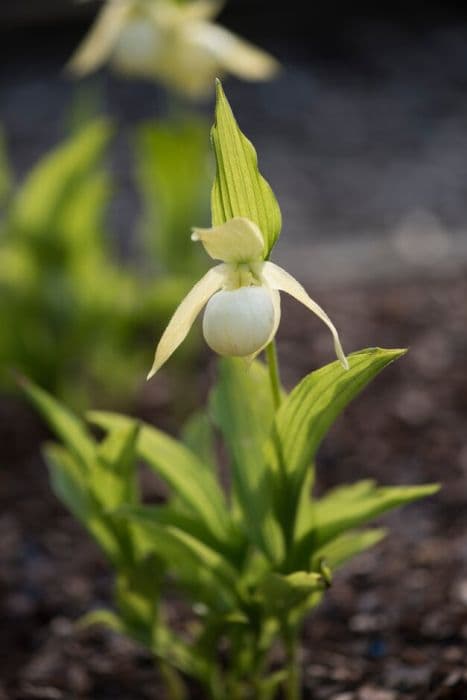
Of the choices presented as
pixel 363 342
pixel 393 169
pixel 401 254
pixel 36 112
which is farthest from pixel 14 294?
pixel 36 112

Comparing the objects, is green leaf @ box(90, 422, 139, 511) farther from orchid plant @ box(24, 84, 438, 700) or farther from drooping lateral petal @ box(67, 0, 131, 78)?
drooping lateral petal @ box(67, 0, 131, 78)

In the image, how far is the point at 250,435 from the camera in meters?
1.07

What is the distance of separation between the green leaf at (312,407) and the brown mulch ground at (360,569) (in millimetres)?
336

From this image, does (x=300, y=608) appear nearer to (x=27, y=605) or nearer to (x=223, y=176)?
(x=223, y=176)

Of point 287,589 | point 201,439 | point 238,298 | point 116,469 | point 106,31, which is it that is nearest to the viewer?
point 238,298

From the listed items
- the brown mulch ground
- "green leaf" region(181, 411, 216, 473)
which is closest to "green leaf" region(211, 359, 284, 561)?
"green leaf" region(181, 411, 216, 473)

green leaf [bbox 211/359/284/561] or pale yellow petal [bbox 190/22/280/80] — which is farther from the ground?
pale yellow petal [bbox 190/22/280/80]

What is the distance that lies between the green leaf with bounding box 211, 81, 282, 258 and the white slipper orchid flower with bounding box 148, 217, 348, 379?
0.03 m

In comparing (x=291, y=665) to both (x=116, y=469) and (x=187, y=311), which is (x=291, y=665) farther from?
(x=187, y=311)

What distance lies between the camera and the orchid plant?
889 millimetres

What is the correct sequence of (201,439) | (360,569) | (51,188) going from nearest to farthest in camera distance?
(201,439)
(360,569)
(51,188)

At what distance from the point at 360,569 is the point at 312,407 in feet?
2.16

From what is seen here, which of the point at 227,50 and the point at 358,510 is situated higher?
the point at 227,50

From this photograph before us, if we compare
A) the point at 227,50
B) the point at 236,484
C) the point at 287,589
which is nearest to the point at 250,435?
the point at 236,484
